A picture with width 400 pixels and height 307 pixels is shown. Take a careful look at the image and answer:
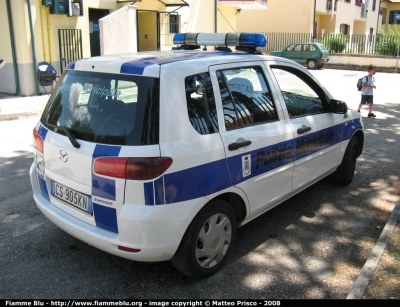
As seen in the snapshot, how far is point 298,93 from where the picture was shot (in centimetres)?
473

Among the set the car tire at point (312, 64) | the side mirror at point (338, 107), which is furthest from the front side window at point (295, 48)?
the side mirror at point (338, 107)

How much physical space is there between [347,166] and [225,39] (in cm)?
238

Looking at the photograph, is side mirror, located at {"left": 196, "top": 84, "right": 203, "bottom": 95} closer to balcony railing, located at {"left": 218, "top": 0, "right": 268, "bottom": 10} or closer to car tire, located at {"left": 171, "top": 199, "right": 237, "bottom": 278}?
car tire, located at {"left": 171, "top": 199, "right": 237, "bottom": 278}

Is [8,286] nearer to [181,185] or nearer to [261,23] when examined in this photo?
[181,185]

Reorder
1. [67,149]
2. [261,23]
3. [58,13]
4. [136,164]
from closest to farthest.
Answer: [136,164] → [67,149] → [58,13] → [261,23]

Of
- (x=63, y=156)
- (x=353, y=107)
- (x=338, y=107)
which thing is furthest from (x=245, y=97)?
(x=353, y=107)

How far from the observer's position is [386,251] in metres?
3.88

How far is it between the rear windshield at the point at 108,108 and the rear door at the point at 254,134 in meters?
0.67

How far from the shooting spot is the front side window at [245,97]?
142 inches

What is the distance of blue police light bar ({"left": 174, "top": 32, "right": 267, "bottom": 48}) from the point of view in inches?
166

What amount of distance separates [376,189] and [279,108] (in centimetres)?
236

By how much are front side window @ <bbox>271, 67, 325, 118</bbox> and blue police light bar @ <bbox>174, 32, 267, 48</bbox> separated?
325 mm

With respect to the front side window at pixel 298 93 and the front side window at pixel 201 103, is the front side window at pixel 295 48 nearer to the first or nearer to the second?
the front side window at pixel 298 93

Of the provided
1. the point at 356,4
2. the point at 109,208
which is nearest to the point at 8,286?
the point at 109,208
